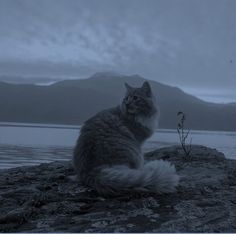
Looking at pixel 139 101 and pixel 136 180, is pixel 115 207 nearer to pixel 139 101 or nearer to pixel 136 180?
pixel 136 180

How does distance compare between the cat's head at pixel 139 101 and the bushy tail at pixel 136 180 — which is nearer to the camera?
the bushy tail at pixel 136 180

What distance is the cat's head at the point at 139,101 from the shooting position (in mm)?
6207

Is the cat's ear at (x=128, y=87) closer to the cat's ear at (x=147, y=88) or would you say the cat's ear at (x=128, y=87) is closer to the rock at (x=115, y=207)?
the cat's ear at (x=147, y=88)

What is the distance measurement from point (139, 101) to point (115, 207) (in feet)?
8.36

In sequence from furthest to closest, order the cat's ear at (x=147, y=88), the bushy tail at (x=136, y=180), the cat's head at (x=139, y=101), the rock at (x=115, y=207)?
1. the cat's ear at (x=147, y=88)
2. the cat's head at (x=139, y=101)
3. the bushy tail at (x=136, y=180)
4. the rock at (x=115, y=207)

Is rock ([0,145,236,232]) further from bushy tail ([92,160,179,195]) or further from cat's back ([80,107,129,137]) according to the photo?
cat's back ([80,107,129,137])

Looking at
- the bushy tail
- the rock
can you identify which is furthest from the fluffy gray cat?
the rock

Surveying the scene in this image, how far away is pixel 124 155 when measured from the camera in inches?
207

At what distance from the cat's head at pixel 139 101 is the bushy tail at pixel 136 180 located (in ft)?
5.07

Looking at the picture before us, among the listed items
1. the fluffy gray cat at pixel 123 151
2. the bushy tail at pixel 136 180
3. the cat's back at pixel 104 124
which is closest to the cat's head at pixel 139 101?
the fluffy gray cat at pixel 123 151

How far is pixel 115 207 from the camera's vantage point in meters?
4.21

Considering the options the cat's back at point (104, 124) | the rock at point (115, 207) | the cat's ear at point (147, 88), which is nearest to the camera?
the rock at point (115, 207)

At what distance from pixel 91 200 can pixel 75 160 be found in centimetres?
110

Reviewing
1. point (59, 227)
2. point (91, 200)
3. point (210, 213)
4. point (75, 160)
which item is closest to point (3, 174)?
point (75, 160)
